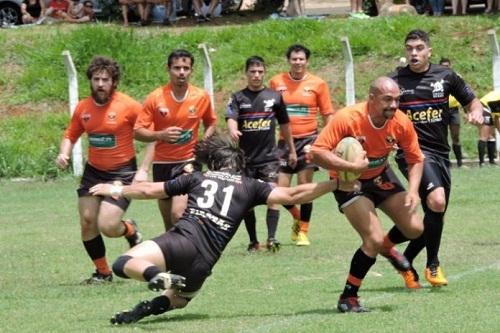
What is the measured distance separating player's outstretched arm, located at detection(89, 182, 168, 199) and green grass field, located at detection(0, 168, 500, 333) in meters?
0.94

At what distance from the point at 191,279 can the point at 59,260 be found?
4872 millimetres

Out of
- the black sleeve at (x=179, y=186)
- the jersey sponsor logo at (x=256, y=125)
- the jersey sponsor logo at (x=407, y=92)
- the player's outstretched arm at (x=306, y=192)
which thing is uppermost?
the jersey sponsor logo at (x=407, y=92)

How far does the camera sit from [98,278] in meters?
12.5

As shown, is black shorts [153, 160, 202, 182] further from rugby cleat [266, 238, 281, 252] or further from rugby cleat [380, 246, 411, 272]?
rugby cleat [380, 246, 411, 272]

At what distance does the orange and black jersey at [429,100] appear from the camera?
38.5ft

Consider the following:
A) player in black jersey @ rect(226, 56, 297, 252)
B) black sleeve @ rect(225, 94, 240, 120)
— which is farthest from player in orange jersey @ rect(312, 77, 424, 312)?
black sleeve @ rect(225, 94, 240, 120)

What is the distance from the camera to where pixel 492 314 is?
31.3 ft

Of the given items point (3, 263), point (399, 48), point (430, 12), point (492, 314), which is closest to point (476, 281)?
point (492, 314)

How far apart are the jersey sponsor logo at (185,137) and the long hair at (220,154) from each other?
3.00 meters

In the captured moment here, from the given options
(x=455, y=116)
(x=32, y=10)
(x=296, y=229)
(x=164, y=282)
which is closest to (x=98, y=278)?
(x=296, y=229)

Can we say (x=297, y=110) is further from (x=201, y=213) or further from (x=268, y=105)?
(x=201, y=213)

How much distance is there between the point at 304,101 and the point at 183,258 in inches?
254

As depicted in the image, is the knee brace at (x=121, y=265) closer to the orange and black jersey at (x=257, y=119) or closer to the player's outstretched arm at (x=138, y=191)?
the player's outstretched arm at (x=138, y=191)

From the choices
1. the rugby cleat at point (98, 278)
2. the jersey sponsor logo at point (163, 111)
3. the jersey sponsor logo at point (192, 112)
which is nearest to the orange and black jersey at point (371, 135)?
the jersey sponsor logo at point (192, 112)
